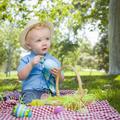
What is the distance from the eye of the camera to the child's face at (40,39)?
4.79m

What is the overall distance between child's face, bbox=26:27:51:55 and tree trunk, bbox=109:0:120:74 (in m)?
9.68

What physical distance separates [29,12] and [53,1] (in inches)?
58.5

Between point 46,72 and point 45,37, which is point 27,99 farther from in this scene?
point 45,37

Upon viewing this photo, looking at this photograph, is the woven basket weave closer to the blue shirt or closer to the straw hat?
the blue shirt

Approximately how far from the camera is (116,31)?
48.3ft

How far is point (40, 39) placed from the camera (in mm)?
4785

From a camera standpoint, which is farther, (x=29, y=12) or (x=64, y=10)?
(x=64, y=10)

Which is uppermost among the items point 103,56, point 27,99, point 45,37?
point 45,37

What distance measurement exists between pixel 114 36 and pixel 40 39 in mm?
10249

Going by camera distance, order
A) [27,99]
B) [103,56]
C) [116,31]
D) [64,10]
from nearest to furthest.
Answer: [27,99] → [116,31] → [64,10] → [103,56]

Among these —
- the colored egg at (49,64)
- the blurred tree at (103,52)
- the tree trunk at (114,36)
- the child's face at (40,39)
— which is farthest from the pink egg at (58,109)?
the blurred tree at (103,52)

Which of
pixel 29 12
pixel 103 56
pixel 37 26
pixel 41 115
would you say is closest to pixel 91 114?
pixel 41 115

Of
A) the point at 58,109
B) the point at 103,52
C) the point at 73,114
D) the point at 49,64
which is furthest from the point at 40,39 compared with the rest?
the point at 103,52

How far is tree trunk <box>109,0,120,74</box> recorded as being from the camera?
47.3ft
